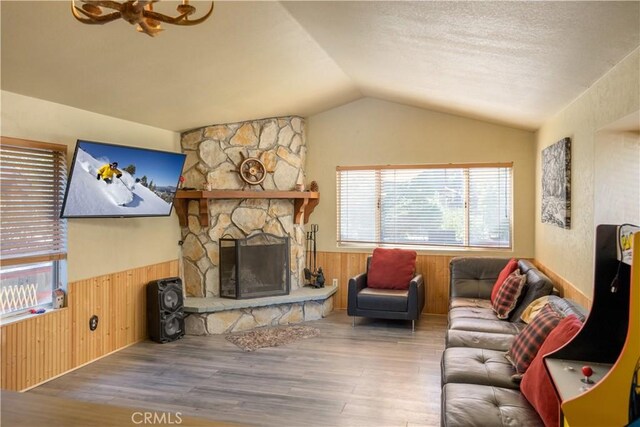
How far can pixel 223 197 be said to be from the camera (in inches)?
209

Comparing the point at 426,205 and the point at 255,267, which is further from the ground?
the point at 426,205

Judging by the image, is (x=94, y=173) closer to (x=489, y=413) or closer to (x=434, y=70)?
(x=434, y=70)

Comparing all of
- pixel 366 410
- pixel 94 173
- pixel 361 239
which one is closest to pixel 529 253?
pixel 361 239

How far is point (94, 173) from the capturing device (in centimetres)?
384

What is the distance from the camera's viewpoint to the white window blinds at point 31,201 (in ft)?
11.3

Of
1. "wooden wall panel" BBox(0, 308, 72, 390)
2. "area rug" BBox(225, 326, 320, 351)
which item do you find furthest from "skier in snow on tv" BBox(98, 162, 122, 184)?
"area rug" BBox(225, 326, 320, 351)

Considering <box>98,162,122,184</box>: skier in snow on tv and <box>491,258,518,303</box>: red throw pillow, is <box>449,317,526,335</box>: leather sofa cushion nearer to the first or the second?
<box>491,258,518,303</box>: red throw pillow

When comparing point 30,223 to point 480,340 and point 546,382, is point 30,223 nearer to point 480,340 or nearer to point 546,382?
point 480,340

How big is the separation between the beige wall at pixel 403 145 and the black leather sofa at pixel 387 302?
3.61ft

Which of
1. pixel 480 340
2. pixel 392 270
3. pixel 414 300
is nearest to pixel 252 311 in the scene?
pixel 392 270

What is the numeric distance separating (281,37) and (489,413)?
2.98 meters

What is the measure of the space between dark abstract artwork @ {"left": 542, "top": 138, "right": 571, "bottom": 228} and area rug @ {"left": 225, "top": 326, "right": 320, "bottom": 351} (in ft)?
9.20

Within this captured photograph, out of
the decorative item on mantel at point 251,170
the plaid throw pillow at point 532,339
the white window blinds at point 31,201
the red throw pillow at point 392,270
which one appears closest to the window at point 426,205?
the red throw pillow at point 392,270

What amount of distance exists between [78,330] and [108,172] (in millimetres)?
1509
